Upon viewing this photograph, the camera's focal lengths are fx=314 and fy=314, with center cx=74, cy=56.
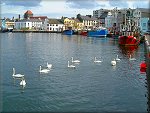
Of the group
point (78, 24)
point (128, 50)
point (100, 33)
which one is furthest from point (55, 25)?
point (128, 50)

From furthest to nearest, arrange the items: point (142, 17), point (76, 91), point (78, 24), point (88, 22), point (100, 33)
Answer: point (88, 22) → point (78, 24) → point (100, 33) → point (142, 17) → point (76, 91)

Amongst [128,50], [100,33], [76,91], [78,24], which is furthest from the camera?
[78,24]

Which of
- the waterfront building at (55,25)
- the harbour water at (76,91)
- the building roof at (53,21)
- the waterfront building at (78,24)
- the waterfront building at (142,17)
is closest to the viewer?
the harbour water at (76,91)

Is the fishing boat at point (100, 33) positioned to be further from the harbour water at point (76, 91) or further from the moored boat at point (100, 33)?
the harbour water at point (76, 91)

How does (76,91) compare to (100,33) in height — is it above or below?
below

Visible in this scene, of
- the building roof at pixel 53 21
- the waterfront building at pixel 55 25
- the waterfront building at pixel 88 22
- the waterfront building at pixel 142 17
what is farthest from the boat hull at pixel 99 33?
the building roof at pixel 53 21

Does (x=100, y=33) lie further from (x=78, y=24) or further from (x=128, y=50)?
(x=128, y=50)

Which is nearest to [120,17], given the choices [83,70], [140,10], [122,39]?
[140,10]

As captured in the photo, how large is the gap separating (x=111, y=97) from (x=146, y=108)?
11.0ft

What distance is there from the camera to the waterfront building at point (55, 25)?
19277 centimetres

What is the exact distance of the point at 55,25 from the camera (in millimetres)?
194000

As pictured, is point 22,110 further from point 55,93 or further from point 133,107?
point 133,107

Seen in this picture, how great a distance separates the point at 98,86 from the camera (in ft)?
91.4

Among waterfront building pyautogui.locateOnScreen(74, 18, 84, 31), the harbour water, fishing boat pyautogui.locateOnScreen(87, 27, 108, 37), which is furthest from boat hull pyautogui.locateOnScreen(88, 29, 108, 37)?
the harbour water
